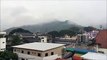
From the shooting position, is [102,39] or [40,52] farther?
[102,39]

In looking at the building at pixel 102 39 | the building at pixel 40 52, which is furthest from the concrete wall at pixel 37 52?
the building at pixel 102 39

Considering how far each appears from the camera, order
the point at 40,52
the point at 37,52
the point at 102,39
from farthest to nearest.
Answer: the point at 102,39 → the point at 37,52 → the point at 40,52

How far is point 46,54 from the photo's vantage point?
490 inches

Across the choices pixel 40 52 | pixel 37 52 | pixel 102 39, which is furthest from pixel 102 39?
pixel 37 52

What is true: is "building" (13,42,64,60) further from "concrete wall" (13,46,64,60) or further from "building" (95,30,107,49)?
"building" (95,30,107,49)

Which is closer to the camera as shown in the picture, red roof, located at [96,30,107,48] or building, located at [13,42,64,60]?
building, located at [13,42,64,60]

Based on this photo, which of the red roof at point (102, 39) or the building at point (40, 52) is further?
the red roof at point (102, 39)

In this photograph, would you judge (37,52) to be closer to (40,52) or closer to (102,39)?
(40,52)

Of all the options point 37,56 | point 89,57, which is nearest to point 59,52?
point 37,56

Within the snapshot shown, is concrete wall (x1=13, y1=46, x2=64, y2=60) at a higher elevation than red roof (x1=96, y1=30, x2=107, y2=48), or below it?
below

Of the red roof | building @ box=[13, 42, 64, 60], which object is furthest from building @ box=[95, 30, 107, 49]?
building @ box=[13, 42, 64, 60]

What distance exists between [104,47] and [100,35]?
121cm

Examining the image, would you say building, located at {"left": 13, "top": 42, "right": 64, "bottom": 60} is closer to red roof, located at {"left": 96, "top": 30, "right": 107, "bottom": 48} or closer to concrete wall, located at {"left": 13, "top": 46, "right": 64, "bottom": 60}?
concrete wall, located at {"left": 13, "top": 46, "right": 64, "bottom": 60}

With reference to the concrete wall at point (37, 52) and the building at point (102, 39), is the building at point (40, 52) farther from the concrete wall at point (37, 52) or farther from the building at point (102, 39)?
the building at point (102, 39)
